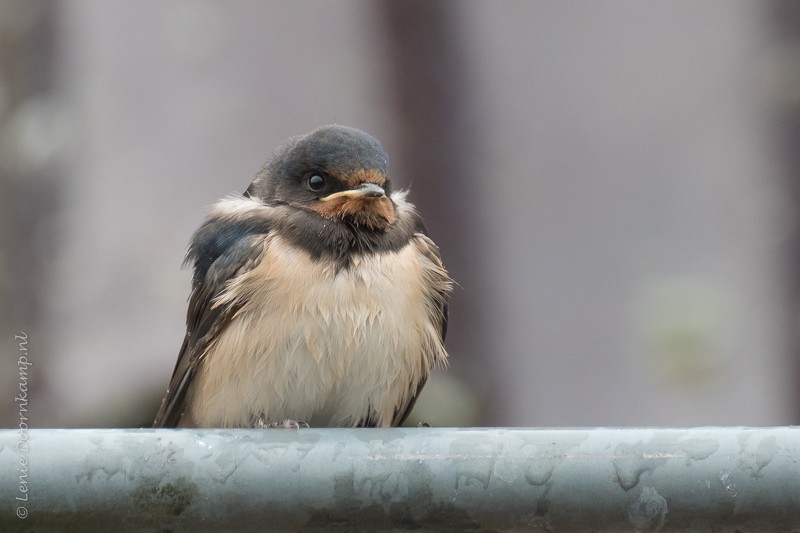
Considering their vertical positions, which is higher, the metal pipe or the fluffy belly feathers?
the metal pipe

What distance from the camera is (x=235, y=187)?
170 inches

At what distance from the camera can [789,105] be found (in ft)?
14.2

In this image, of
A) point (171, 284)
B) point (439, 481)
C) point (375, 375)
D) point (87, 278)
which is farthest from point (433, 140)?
point (439, 481)

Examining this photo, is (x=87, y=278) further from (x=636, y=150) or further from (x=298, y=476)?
(x=298, y=476)

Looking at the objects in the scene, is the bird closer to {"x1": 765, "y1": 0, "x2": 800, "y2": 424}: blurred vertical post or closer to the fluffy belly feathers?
the fluffy belly feathers

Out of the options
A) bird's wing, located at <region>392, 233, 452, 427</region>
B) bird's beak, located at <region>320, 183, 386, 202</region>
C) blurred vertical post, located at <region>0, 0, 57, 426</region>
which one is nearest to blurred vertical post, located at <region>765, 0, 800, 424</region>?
bird's wing, located at <region>392, 233, 452, 427</region>

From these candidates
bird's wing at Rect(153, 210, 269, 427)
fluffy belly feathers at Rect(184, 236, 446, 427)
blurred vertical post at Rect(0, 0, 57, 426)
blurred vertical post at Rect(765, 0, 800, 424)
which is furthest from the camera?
blurred vertical post at Rect(0, 0, 57, 426)

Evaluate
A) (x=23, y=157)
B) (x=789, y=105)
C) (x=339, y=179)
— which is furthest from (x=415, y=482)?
(x=23, y=157)

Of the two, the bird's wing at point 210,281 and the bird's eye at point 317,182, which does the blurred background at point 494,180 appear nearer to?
the bird's wing at point 210,281

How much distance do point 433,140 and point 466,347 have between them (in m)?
0.80

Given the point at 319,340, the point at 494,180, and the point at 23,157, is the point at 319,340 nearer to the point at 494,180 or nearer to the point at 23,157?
the point at 494,180

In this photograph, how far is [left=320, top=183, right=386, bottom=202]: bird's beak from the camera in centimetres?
279

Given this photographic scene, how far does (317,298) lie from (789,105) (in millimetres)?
2381

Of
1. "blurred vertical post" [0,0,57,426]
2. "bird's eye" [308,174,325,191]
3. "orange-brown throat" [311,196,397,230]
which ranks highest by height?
"bird's eye" [308,174,325,191]
